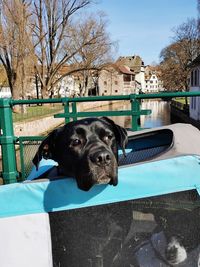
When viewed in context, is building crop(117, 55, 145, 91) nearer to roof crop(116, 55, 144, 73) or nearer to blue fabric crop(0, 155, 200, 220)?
roof crop(116, 55, 144, 73)

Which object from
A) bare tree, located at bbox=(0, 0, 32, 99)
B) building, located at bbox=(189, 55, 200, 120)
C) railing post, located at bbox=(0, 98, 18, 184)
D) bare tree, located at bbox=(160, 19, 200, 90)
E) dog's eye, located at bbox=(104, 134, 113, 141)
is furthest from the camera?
bare tree, located at bbox=(160, 19, 200, 90)

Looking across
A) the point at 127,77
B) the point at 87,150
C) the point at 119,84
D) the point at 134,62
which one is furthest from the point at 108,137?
the point at 134,62

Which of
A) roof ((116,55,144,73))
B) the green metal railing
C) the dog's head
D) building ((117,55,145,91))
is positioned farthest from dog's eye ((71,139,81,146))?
roof ((116,55,144,73))

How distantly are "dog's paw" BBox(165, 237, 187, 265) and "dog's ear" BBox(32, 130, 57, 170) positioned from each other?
1.10 m

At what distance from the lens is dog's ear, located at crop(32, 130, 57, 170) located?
2.76 metres

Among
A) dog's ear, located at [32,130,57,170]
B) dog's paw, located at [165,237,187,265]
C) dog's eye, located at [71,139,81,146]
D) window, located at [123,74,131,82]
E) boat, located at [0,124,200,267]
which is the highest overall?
window, located at [123,74,131,82]

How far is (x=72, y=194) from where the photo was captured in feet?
8.13

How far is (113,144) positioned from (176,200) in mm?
601

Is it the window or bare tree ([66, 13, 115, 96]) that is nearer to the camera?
bare tree ([66, 13, 115, 96])

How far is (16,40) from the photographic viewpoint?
28.3 meters

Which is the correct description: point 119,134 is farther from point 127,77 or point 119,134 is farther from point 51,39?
point 127,77

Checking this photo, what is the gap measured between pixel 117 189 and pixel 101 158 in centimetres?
32

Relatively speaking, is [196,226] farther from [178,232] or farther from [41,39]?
[41,39]

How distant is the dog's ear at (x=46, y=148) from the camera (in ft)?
9.05
